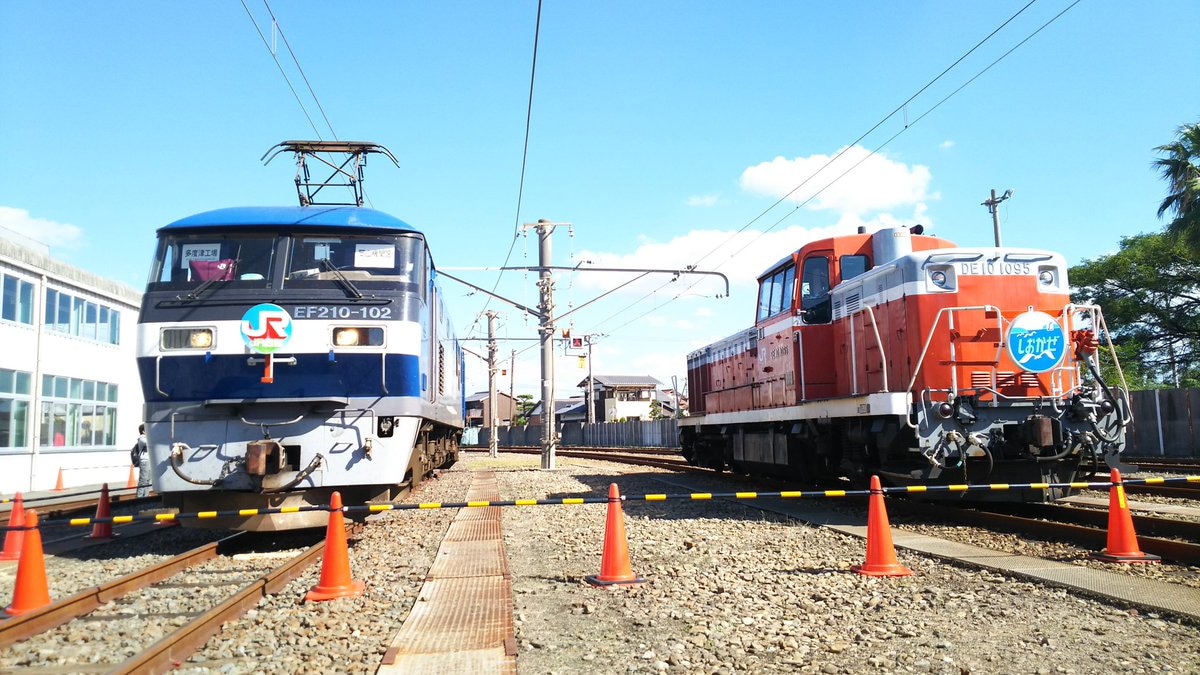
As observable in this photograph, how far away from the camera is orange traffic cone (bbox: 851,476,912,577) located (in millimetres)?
6715

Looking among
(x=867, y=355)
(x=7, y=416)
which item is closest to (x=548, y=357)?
(x=7, y=416)

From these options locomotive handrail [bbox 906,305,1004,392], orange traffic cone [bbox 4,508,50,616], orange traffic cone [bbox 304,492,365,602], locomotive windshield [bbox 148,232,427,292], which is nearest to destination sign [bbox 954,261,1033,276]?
locomotive handrail [bbox 906,305,1004,392]

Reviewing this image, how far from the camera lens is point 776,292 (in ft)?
42.5

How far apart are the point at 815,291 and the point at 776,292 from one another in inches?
44.6

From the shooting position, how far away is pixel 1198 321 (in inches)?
1289

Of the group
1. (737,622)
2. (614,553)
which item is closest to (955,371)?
(614,553)

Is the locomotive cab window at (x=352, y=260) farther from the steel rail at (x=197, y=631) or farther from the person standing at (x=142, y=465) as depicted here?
the person standing at (x=142, y=465)

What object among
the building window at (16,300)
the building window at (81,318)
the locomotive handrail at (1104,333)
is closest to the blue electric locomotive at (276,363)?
the locomotive handrail at (1104,333)

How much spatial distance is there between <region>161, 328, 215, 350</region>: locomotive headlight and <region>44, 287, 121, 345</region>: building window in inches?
553

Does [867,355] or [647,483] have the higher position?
[867,355]

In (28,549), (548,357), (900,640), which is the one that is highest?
(548,357)

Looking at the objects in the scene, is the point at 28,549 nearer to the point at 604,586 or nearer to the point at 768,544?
the point at 604,586

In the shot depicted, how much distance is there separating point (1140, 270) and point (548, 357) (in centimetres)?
2530

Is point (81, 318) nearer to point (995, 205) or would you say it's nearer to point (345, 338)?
point (345, 338)
